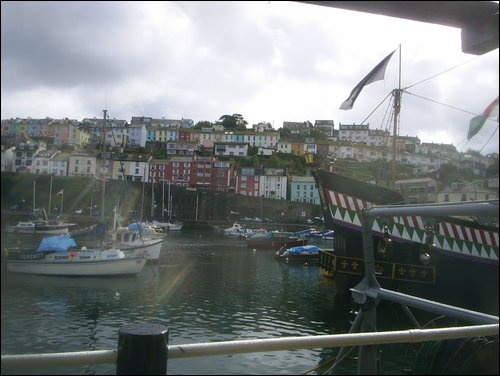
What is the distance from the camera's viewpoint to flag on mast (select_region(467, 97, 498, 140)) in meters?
2.00

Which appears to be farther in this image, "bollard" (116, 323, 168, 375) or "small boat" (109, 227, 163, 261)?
"small boat" (109, 227, 163, 261)

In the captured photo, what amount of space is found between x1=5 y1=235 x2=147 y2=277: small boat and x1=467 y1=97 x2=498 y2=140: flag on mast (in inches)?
790

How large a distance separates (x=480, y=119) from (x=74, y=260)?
21.3 m

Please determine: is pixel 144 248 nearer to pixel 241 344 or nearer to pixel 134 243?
pixel 134 243

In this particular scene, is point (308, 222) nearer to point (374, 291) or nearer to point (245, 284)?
point (245, 284)

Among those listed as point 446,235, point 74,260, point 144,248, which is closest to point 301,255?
point 144,248

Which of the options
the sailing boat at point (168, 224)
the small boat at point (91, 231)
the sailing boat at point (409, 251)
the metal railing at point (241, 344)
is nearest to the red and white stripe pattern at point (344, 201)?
the sailing boat at point (409, 251)

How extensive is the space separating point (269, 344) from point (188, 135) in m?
100

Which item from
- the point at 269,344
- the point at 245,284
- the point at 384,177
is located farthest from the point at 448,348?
the point at 245,284

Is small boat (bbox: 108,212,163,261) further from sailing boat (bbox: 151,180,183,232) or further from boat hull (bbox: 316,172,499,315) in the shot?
sailing boat (bbox: 151,180,183,232)

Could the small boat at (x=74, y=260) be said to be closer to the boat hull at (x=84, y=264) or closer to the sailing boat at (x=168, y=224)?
the boat hull at (x=84, y=264)

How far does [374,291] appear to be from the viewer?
11.5ft

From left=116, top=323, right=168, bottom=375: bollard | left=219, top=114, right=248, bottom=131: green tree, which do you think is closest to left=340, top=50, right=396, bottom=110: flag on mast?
left=116, top=323, right=168, bottom=375: bollard

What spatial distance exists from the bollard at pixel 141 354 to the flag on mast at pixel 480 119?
1795mm
